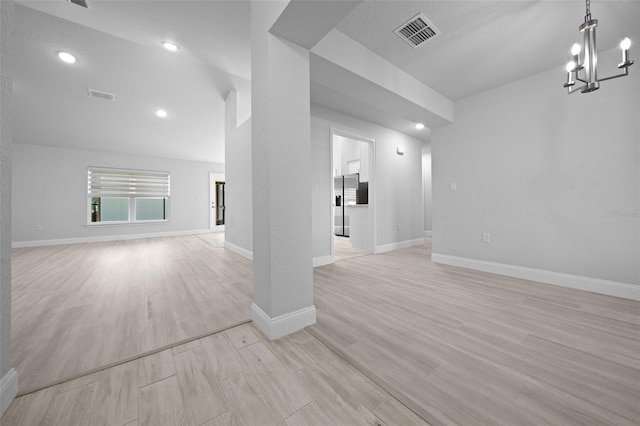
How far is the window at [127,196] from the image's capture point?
598 centimetres

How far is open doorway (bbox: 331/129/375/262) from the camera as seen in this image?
418 cm

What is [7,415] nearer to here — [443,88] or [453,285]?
[453,285]

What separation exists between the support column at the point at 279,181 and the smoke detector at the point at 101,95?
342cm

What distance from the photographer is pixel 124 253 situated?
14.5ft

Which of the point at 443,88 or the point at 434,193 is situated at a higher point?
the point at 443,88

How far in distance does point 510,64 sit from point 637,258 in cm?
231

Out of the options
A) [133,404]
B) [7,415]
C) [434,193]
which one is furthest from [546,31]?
[7,415]

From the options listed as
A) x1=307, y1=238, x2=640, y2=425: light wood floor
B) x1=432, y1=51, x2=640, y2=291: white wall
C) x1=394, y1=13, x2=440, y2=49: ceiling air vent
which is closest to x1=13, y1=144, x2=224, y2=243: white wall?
x1=307, y1=238, x2=640, y2=425: light wood floor

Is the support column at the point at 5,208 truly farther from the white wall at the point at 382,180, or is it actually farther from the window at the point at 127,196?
the window at the point at 127,196

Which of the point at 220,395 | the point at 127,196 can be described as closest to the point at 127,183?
the point at 127,196

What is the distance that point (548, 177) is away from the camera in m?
2.60

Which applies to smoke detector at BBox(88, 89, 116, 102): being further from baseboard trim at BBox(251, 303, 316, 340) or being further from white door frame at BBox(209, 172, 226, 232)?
baseboard trim at BBox(251, 303, 316, 340)

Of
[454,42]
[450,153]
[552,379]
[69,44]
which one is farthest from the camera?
[450,153]

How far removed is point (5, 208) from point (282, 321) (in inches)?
58.4
